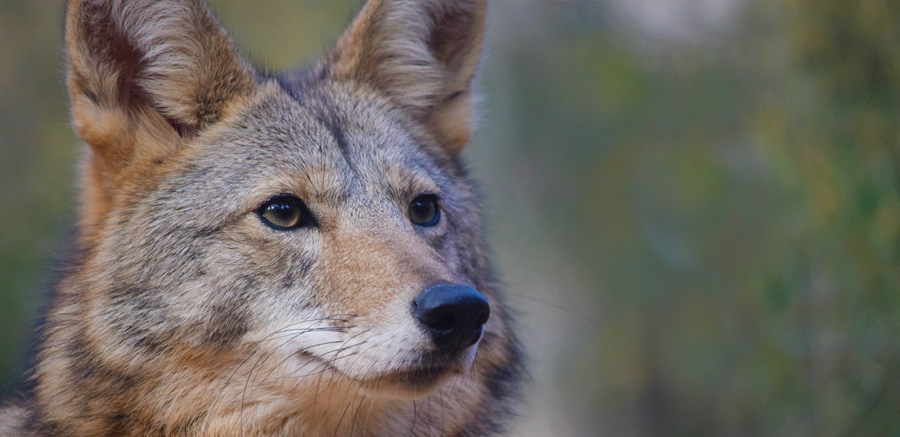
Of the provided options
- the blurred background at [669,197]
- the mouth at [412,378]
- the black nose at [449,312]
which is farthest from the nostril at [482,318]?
the blurred background at [669,197]

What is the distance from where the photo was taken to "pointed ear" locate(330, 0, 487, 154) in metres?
4.04

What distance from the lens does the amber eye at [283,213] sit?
124 inches

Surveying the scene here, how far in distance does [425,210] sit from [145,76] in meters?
1.49

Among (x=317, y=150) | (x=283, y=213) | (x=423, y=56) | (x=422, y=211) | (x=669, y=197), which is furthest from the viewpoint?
(x=669, y=197)

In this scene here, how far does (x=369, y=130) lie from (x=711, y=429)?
22.8ft

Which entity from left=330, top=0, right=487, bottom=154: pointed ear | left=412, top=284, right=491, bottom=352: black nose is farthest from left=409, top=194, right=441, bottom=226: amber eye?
left=412, top=284, right=491, bottom=352: black nose

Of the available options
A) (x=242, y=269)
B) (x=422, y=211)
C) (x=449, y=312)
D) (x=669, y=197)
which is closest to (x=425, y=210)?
(x=422, y=211)

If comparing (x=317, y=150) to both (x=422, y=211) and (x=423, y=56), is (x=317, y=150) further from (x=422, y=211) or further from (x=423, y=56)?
(x=423, y=56)

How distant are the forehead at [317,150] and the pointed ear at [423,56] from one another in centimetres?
33

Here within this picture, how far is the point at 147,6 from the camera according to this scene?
331 cm

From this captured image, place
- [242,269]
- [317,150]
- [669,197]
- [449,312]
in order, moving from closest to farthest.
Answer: [449,312] → [242,269] → [317,150] → [669,197]

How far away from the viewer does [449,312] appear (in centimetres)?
259

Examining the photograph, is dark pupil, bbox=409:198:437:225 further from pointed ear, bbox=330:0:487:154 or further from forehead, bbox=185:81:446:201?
pointed ear, bbox=330:0:487:154

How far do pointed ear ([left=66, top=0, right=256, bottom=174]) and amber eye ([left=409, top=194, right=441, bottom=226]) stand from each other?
3.28 feet
